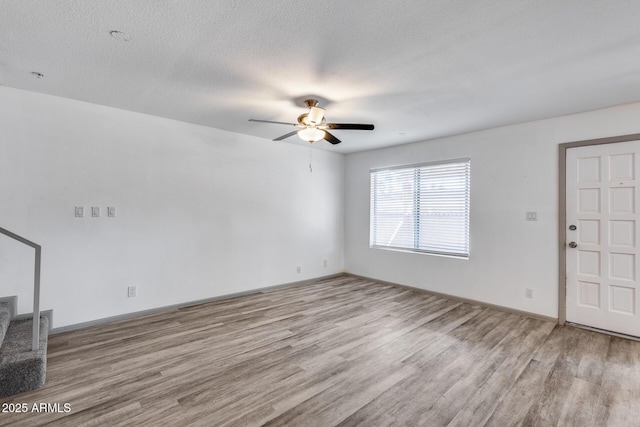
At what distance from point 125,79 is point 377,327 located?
147 inches

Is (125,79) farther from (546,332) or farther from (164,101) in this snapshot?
(546,332)

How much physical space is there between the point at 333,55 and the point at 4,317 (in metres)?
3.64

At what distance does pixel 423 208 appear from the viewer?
16.5 ft

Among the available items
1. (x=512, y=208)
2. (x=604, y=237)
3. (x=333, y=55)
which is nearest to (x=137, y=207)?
(x=333, y=55)

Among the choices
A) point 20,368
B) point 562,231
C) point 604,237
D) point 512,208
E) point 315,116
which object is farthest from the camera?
point 512,208

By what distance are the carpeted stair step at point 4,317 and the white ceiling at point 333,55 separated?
217 cm

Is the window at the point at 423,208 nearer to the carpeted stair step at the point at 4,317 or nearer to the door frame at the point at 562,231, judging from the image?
the door frame at the point at 562,231

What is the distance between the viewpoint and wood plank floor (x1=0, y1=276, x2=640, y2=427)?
1956 mm

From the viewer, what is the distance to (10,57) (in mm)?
2350

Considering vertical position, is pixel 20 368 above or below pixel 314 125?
below

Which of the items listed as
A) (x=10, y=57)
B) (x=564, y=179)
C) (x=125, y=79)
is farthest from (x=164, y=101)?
(x=564, y=179)

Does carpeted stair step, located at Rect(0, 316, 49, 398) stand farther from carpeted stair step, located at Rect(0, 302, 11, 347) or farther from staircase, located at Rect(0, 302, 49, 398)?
carpeted stair step, located at Rect(0, 302, 11, 347)

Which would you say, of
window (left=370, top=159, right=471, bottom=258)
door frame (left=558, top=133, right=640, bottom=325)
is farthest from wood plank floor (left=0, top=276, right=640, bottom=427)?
window (left=370, top=159, right=471, bottom=258)

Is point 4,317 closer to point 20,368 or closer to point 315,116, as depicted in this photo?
point 20,368
